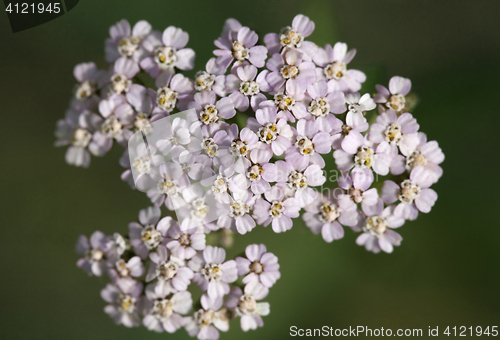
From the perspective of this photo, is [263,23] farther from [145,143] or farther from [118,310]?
[118,310]

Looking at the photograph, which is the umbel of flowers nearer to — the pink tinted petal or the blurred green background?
the pink tinted petal

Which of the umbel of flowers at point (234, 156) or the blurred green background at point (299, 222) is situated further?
the blurred green background at point (299, 222)

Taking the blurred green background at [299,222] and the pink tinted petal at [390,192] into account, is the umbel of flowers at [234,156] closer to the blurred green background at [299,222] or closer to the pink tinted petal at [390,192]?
the pink tinted petal at [390,192]

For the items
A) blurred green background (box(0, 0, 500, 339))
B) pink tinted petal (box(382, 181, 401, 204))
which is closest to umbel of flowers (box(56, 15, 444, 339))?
pink tinted petal (box(382, 181, 401, 204))

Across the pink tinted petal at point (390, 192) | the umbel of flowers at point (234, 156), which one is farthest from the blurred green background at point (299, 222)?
the pink tinted petal at point (390, 192)

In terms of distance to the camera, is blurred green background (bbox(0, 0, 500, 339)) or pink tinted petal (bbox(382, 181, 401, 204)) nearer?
pink tinted petal (bbox(382, 181, 401, 204))

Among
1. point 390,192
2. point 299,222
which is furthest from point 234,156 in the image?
point 390,192

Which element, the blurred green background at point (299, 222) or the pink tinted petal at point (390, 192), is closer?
the pink tinted petal at point (390, 192)
